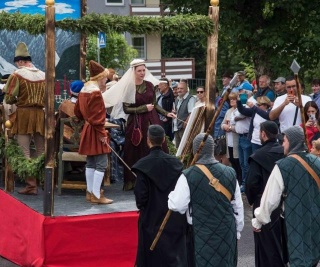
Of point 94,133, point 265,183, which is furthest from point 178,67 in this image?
point 265,183

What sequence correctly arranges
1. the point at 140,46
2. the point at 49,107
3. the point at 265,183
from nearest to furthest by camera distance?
the point at 265,183, the point at 49,107, the point at 140,46

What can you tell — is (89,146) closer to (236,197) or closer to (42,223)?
(42,223)

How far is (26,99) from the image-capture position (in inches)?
458

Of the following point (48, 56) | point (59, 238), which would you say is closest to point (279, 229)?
point (59, 238)

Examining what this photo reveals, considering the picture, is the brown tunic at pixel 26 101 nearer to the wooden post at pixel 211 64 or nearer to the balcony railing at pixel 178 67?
the wooden post at pixel 211 64

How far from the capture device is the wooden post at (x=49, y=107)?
10.1 m

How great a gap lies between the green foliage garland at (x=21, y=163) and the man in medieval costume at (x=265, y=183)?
270 cm

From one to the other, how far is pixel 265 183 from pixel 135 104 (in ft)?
8.83

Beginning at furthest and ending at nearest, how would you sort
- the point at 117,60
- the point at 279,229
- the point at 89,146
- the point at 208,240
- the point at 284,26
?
the point at 117,60 < the point at 284,26 < the point at 89,146 < the point at 279,229 < the point at 208,240

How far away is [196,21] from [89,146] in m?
1.88

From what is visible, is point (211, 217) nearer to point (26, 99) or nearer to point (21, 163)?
point (21, 163)

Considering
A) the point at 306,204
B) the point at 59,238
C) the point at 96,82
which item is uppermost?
the point at 96,82

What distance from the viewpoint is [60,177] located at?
37.0 ft

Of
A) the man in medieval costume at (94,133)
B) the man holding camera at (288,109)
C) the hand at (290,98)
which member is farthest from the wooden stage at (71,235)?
the man holding camera at (288,109)
